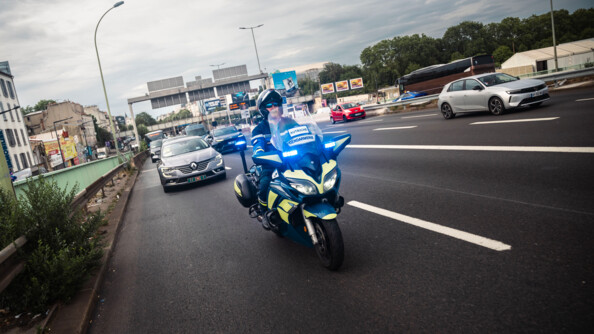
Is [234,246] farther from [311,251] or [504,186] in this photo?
[504,186]

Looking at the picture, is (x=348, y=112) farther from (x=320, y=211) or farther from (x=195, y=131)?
(x=320, y=211)

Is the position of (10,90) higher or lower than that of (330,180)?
higher

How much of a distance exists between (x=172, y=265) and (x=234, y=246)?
0.85m

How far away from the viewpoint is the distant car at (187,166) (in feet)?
36.4

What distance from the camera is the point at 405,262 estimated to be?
3.73 meters

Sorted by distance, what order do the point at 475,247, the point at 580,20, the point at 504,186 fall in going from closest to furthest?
1. the point at 475,247
2. the point at 504,186
3. the point at 580,20

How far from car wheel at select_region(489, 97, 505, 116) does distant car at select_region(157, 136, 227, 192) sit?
9585 mm

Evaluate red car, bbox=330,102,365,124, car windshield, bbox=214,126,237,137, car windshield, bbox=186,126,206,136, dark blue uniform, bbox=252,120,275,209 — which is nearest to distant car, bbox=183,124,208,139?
car windshield, bbox=186,126,206,136

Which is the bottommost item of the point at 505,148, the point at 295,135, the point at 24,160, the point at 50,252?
the point at 505,148

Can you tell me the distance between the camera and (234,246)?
5270 mm

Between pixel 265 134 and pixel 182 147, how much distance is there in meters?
8.27

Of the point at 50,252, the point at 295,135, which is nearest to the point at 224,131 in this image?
the point at 50,252

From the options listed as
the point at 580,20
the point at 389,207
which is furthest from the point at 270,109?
the point at 580,20

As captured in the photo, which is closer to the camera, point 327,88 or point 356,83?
point 356,83
